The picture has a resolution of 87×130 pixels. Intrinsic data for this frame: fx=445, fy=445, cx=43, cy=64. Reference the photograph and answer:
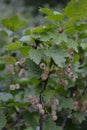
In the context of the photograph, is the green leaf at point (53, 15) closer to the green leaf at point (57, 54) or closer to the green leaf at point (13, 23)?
the green leaf at point (57, 54)

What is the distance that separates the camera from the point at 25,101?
155 cm

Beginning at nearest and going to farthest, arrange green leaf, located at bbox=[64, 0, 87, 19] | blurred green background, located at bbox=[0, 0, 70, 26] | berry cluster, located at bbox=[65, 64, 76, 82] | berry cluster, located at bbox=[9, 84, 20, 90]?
green leaf, located at bbox=[64, 0, 87, 19]
berry cluster, located at bbox=[65, 64, 76, 82]
berry cluster, located at bbox=[9, 84, 20, 90]
blurred green background, located at bbox=[0, 0, 70, 26]

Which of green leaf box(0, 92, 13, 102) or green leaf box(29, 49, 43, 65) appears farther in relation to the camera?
green leaf box(0, 92, 13, 102)

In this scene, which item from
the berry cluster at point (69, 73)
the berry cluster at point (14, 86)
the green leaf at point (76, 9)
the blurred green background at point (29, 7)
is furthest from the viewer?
the blurred green background at point (29, 7)

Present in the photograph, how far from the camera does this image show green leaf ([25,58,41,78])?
141 centimetres

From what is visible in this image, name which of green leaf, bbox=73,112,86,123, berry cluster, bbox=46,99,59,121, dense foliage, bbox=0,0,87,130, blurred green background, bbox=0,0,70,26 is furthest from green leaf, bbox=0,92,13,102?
blurred green background, bbox=0,0,70,26

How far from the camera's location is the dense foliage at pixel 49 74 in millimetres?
1356

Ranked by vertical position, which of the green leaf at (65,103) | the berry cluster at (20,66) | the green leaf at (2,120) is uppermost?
the berry cluster at (20,66)

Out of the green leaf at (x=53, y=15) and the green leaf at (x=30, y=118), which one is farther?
the green leaf at (x=30, y=118)

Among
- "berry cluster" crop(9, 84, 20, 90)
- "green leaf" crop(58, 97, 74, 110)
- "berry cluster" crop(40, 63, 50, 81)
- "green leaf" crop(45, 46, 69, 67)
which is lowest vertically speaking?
"green leaf" crop(58, 97, 74, 110)

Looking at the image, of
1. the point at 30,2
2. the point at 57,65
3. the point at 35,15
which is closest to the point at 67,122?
the point at 57,65

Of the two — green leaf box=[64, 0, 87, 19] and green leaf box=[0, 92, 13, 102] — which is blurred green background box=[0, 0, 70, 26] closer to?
green leaf box=[0, 92, 13, 102]

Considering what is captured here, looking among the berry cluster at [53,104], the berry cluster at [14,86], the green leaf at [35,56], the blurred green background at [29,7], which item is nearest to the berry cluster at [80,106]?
the berry cluster at [53,104]

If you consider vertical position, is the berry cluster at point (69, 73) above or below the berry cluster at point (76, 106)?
above
